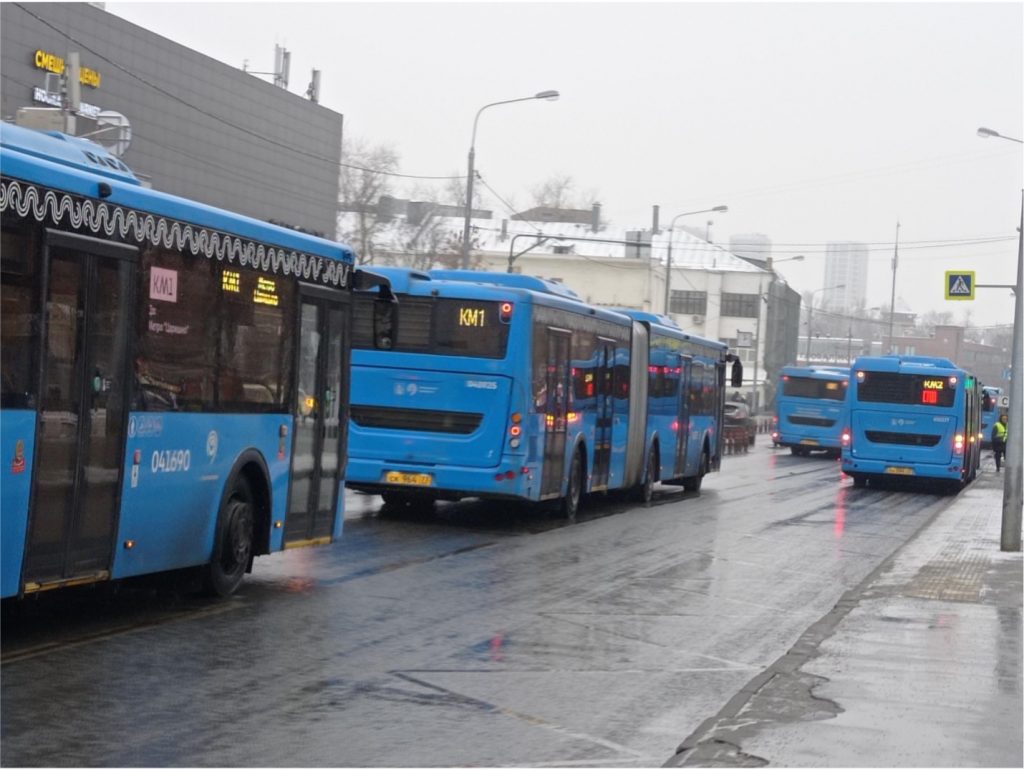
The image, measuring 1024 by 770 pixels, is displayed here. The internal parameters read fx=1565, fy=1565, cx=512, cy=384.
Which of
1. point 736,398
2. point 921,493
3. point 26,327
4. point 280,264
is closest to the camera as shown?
point 26,327

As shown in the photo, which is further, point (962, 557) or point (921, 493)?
point (921, 493)

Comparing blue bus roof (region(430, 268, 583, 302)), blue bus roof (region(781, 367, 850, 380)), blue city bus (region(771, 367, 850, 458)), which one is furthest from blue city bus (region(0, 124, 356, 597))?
blue city bus (region(771, 367, 850, 458))

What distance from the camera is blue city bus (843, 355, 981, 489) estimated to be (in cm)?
3512

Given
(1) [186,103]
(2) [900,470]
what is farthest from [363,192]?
(2) [900,470]

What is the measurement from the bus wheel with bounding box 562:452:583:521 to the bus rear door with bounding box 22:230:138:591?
38.8 feet

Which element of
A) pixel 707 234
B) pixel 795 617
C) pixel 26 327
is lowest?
pixel 795 617

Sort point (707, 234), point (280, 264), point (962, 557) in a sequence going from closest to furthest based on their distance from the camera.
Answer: point (280, 264)
point (962, 557)
point (707, 234)

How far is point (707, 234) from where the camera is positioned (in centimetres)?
11556

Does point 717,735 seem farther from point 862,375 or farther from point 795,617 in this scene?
point 862,375

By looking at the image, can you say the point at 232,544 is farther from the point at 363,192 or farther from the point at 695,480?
the point at 363,192

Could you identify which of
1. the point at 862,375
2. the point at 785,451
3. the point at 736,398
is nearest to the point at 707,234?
the point at 736,398

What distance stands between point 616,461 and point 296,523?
11.7 m

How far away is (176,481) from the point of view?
1073 centimetres

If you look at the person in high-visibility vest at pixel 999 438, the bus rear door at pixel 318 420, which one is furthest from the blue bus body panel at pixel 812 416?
the bus rear door at pixel 318 420
